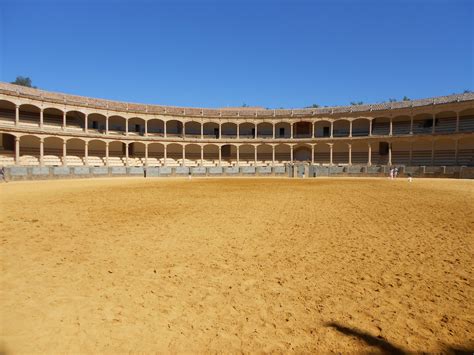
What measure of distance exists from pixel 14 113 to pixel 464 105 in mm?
54965

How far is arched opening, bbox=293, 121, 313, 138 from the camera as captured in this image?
47625mm

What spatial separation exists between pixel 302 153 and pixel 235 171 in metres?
13.6

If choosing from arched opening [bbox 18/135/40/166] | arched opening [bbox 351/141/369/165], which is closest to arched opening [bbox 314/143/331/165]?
arched opening [bbox 351/141/369/165]

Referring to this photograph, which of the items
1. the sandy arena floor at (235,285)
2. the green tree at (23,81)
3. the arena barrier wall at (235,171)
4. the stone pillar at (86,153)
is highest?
the green tree at (23,81)

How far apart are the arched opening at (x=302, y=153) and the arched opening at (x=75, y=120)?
32661 millimetres

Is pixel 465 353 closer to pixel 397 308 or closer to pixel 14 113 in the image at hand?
pixel 397 308

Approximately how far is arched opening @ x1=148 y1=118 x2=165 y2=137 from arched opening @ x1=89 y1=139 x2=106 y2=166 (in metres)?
7.88

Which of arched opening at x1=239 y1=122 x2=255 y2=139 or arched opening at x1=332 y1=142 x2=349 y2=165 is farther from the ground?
arched opening at x1=239 y1=122 x2=255 y2=139

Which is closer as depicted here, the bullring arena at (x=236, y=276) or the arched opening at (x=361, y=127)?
the bullring arena at (x=236, y=276)

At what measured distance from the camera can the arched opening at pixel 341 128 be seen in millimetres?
46156

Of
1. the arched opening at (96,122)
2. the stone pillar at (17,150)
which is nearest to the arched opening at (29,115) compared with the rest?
the stone pillar at (17,150)

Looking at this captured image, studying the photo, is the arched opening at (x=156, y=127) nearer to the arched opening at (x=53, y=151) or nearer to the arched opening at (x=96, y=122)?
the arched opening at (x=96, y=122)

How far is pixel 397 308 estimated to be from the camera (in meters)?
3.99

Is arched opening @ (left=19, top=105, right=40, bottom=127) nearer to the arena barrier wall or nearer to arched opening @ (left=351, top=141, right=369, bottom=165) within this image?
the arena barrier wall
